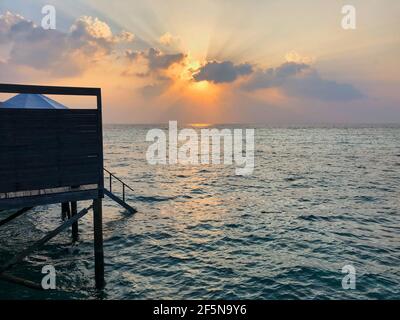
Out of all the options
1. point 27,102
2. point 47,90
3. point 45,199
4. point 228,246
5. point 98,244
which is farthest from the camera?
point 228,246

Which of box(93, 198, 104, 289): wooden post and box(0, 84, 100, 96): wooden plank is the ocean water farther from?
box(0, 84, 100, 96): wooden plank

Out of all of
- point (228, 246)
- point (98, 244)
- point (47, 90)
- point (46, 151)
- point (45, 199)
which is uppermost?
point (47, 90)

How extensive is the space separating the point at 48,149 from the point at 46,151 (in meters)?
0.09

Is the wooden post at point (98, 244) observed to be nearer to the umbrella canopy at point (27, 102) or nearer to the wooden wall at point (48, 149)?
the wooden wall at point (48, 149)

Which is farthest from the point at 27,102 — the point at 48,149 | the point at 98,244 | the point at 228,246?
the point at 228,246

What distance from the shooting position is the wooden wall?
10750 millimetres

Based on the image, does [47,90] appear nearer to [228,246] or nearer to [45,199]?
[45,199]

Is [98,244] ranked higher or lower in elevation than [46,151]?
lower

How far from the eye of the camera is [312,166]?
189 ft

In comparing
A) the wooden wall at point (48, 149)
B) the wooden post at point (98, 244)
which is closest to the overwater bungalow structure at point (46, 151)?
the wooden wall at point (48, 149)

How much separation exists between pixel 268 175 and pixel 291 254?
97.6ft

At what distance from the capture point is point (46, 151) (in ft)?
37.3

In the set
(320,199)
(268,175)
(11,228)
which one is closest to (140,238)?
(11,228)

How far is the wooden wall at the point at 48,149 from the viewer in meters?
10.8
